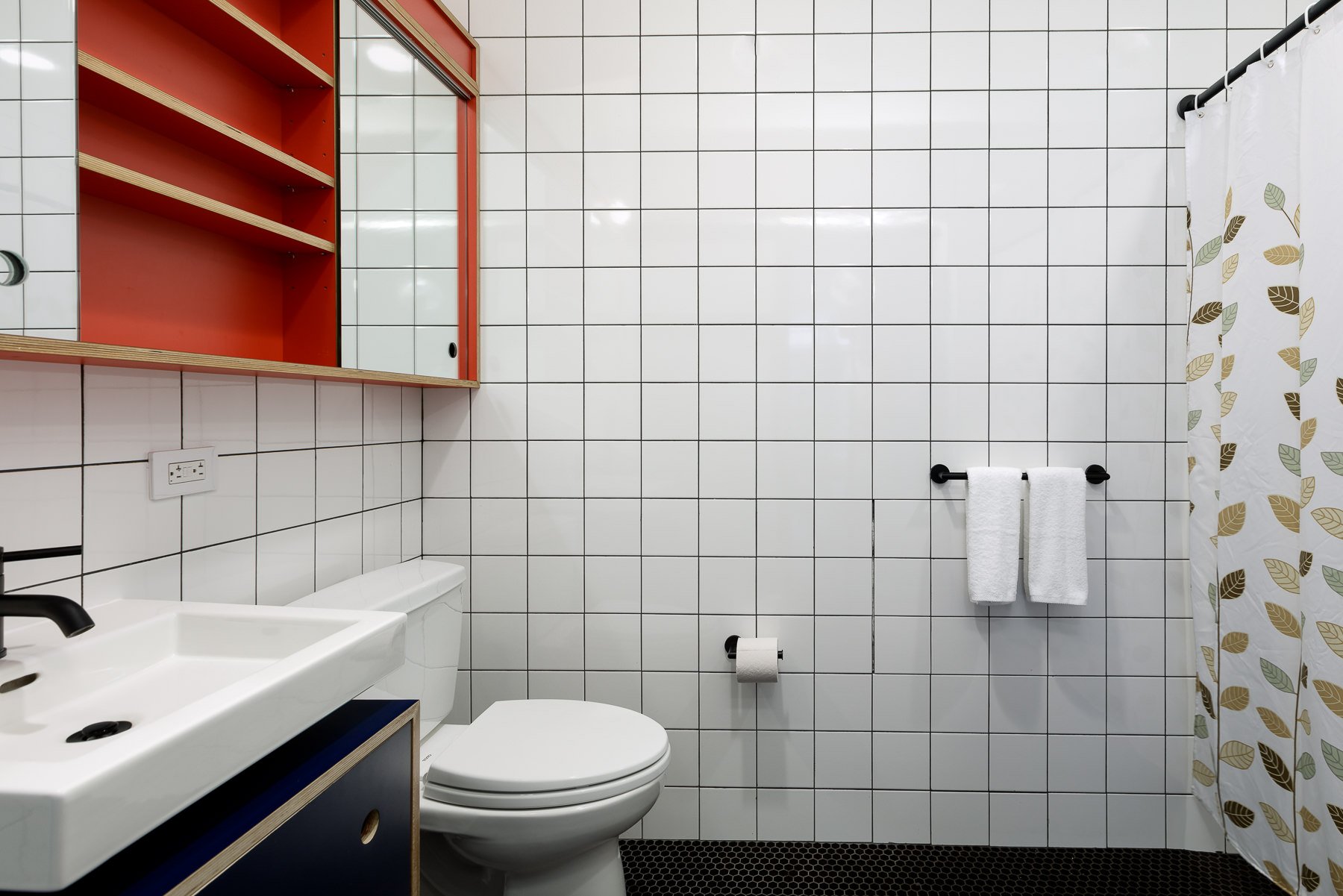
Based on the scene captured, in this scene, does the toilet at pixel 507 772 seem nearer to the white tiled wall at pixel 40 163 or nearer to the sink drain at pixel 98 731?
the sink drain at pixel 98 731

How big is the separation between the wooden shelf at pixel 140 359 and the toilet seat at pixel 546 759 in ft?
2.42

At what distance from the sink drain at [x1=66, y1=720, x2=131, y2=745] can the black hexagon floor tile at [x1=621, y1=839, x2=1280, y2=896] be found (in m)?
1.24

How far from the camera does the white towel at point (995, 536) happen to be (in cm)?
171

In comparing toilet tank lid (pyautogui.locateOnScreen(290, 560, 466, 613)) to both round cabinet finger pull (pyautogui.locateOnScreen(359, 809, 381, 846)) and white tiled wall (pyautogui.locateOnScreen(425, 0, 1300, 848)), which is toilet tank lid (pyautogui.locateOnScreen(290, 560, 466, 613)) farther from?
round cabinet finger pull (pyautogui.locateOnScreen(359, 809, 381, 846))

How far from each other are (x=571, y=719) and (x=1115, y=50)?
2020 millimetres

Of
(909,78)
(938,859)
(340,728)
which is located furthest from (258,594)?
(909,78)

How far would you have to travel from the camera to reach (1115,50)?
175 centimetres

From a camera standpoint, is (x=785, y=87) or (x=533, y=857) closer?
(x=533, y=857)

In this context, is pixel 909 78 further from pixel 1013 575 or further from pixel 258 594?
pixel 258 594

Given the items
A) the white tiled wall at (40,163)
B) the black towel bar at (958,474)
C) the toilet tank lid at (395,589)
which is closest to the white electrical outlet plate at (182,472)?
the toilet tank lid at (395,589)

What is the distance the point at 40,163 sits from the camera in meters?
0.75

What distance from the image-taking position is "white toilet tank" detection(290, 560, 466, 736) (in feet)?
4.51

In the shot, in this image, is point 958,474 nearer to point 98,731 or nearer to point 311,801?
point 311,801

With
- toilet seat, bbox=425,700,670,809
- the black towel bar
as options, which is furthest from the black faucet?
the black towel bar
